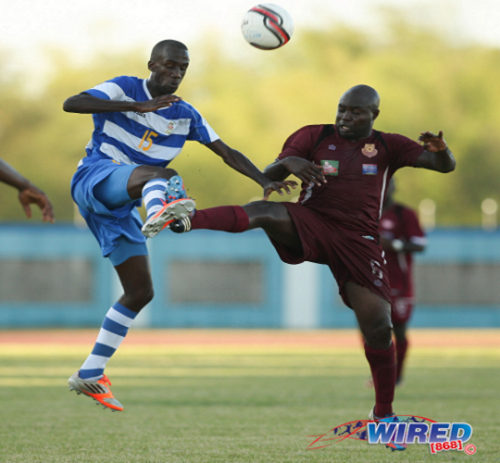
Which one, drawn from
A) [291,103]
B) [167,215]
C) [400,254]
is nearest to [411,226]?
[400,254]

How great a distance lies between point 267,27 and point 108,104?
1486 mm

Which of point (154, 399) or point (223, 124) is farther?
point (223, 124)

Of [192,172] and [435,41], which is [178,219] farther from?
[192,172]

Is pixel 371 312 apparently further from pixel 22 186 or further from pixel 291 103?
pixel 291 103

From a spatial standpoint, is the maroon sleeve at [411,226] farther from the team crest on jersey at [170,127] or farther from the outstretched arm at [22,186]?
the outstretched arm at [22,186]

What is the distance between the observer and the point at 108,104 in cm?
685

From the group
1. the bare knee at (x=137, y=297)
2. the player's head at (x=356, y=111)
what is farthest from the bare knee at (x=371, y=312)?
the bare knee at (x=137, y=297)

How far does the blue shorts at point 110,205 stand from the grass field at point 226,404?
1.43 m

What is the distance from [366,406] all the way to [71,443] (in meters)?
3.46

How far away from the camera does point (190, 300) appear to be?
29.4 metres

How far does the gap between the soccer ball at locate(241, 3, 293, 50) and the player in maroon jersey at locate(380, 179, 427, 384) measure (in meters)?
4.10

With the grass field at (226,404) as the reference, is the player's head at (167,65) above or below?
above

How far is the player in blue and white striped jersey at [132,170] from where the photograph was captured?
655 cm

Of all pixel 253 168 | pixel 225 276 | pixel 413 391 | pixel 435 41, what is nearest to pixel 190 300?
pixel 225 276
